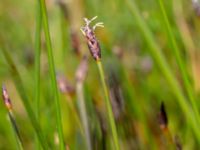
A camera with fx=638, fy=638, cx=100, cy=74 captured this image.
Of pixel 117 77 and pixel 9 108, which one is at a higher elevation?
pixel 117 77

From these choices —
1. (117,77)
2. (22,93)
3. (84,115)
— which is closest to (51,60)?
(22,93)

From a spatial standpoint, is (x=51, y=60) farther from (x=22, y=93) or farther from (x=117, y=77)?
(x=117, y=77)

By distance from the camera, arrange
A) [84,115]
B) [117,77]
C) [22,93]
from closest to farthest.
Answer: [22,93] < [84,115] < [117,77]

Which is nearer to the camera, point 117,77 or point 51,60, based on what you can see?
point 51,60

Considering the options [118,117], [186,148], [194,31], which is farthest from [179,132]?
[194,31]

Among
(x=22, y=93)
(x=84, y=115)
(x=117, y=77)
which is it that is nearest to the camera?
(x=22, y=93)

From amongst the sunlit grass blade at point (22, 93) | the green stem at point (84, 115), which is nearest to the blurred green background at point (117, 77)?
the green stem at point (84, 115)

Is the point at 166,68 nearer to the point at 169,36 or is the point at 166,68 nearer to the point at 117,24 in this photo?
the point at 169,36

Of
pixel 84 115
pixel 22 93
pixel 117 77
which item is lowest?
pixel 22 93

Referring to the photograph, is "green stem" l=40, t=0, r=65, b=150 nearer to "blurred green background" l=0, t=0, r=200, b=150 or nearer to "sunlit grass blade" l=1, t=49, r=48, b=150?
"sunlit grass blade" l=1, t=49, r=48, b=150
